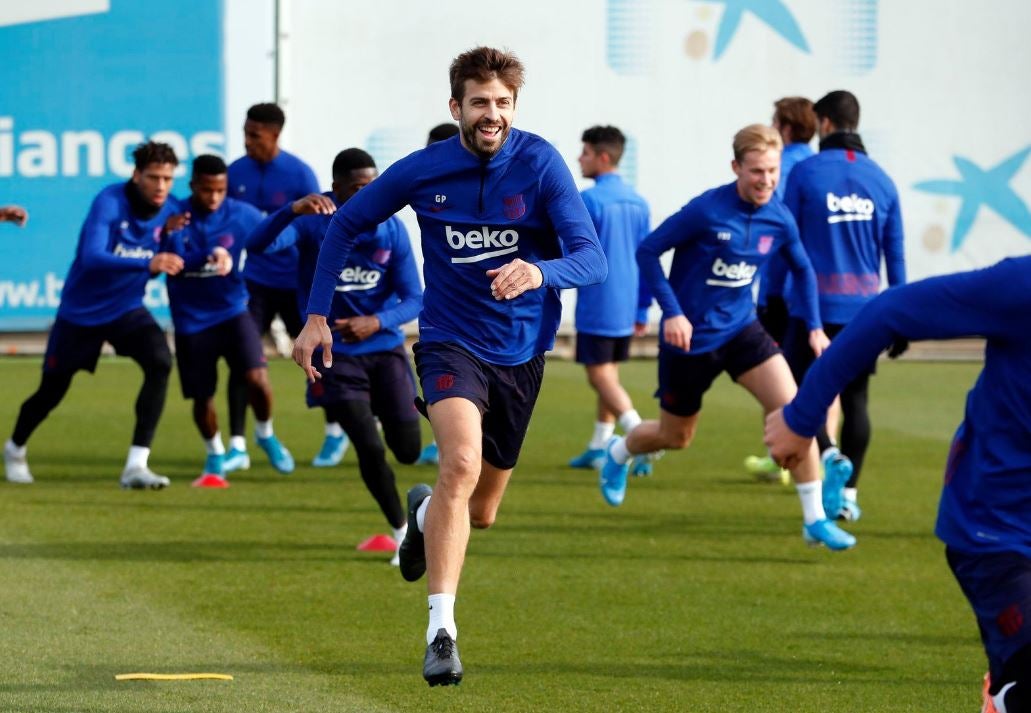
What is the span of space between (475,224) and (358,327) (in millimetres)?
2403

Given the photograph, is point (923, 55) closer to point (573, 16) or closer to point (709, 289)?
point (573, 16)

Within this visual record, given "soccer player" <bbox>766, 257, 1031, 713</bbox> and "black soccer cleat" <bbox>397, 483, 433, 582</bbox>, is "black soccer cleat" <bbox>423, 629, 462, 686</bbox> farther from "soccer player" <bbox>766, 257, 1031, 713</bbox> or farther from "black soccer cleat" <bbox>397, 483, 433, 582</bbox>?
"soccer player" <bbox>766, 257, 1031, 713</bbox>

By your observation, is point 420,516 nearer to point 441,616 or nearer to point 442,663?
point 441,616

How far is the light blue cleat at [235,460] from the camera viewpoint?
1227 cm

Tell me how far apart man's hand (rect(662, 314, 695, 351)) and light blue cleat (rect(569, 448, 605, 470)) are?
145 inches

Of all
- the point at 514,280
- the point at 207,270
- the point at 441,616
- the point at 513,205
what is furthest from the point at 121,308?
the point at 514,280

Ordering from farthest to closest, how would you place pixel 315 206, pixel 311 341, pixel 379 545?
1. pixel 379 545
2. pixel 315 206
3. pixel 311 341

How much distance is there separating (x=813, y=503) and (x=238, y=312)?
4.09 metres

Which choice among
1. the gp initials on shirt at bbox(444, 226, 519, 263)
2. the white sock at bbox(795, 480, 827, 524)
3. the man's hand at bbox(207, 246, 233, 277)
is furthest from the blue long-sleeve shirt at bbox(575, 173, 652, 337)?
the gp initials on shirt at bbox(444, 226, 519, 263)

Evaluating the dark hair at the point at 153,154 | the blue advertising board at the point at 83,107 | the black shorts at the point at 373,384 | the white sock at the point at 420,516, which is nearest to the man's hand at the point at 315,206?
the black shorts at the point at 373,384

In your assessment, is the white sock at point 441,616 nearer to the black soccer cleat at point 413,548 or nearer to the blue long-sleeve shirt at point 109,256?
the black soccer cleat at point 413,548

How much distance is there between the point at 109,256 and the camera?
36.7ft

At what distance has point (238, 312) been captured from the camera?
11695 millimetres

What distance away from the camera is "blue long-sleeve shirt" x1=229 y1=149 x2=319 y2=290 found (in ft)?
41.8
